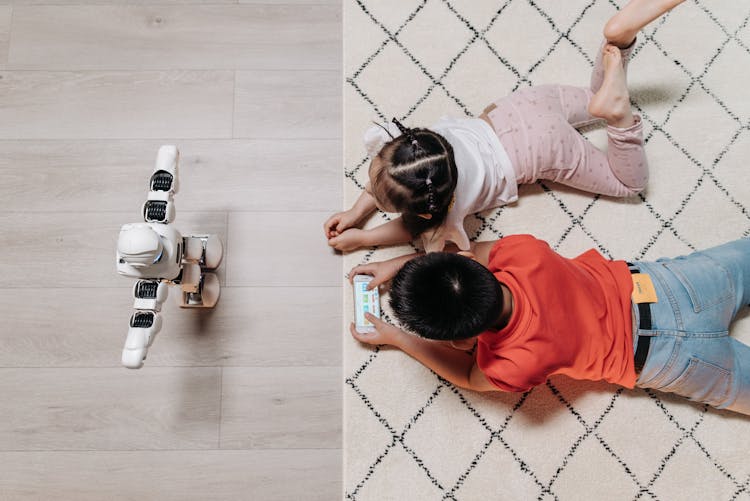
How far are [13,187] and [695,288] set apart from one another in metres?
1.29

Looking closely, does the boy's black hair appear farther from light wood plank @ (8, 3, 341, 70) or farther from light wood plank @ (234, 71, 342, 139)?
light wood plank @ (8, 3, 341, 70)

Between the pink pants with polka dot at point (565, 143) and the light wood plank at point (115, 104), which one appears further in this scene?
the light wood plank at point (115, 104)

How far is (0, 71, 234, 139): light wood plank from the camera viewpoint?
1.15 m

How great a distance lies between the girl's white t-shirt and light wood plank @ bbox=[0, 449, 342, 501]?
18.7 inches

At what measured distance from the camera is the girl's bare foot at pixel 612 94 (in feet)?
3.20

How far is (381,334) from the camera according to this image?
1.04m

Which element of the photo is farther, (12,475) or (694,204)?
(694,204)

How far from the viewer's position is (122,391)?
1.06 metres

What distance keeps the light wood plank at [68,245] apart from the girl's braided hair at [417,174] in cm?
41

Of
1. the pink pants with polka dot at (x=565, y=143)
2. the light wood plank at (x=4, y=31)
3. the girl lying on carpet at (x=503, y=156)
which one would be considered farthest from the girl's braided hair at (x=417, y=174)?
the light wood plank at (x=4, y=31)

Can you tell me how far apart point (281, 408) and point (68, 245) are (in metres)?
0.53

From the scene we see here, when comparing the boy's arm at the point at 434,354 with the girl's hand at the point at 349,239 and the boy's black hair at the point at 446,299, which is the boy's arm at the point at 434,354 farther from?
the boy's black hair at the point at 446,299

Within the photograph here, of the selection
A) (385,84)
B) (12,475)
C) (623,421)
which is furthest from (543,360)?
(12,475)

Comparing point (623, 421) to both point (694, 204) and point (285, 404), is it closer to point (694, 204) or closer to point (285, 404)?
point (694, 204)
